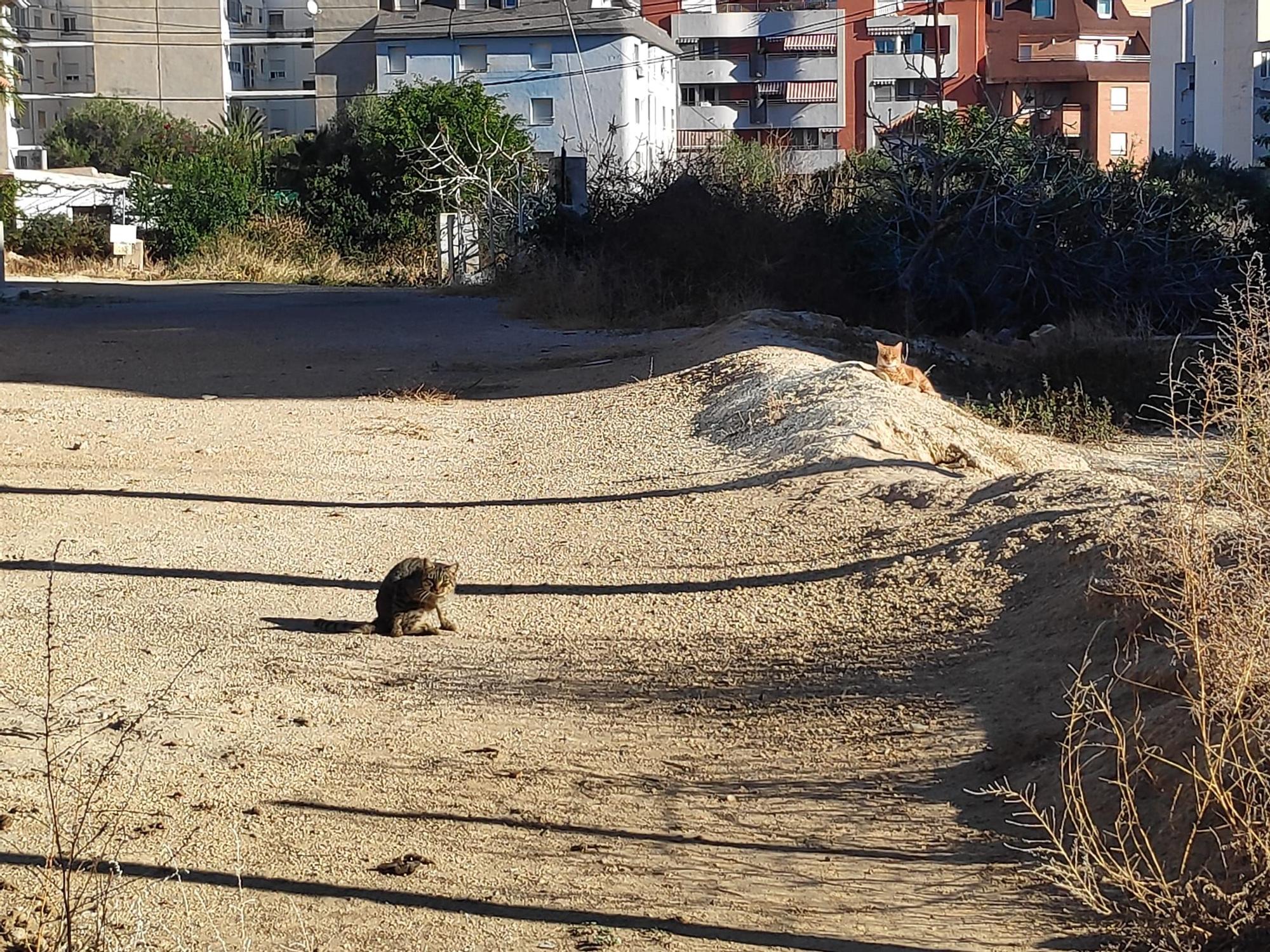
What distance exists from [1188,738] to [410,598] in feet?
11.4

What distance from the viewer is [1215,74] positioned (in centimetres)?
4391

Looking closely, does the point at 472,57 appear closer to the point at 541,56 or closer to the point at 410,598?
the point at 541,56

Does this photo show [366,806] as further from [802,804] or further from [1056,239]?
[1056,239]

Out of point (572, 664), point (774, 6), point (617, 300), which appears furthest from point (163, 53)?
point (572, 664)

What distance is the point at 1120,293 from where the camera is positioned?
18469mm

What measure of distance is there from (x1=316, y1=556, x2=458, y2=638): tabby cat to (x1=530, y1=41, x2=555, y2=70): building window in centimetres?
5168

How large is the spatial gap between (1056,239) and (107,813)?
53.2 ft

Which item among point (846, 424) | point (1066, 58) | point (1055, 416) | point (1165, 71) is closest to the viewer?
point (846, 424)

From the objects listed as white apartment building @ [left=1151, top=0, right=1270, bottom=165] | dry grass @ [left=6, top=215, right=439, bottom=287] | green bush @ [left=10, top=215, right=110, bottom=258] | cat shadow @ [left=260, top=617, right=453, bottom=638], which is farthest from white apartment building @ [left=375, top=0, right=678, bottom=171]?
cat shadow @ [left=260, top=617, right=453, bottom=638]

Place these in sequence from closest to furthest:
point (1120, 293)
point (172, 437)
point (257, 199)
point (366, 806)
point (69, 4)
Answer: point (366, 806)
point (172, 437)
point (1120, 293)
point (257, 199)
point (69, 4)

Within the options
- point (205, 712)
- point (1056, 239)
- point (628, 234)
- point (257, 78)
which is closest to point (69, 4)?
point (257, 78)

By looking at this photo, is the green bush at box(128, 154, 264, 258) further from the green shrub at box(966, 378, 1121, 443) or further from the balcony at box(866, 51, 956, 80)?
the balcony at box(866, 51, 956, 80)

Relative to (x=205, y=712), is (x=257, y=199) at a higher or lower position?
higher

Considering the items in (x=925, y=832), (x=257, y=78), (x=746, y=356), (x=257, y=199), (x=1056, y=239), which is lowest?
(x=925, y=832)
